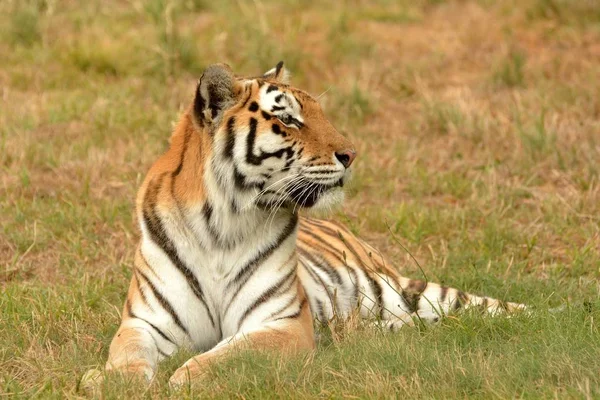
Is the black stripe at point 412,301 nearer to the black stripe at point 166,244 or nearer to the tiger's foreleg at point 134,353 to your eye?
the black stripe at point 166,244

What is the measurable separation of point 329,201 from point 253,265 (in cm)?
35

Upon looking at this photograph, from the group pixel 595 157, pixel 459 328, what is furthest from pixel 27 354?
pixel 595 157

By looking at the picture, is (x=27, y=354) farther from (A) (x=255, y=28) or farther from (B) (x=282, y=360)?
(A) (x=255, y=28)

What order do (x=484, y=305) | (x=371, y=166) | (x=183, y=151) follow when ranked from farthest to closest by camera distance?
(x=371, y=166) < (x=484, y=305) < (x=183, y=151)

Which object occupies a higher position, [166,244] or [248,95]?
[248,95]

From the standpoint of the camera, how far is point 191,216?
396 cm

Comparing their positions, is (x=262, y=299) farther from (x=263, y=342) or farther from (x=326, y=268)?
(x=326, y=268)

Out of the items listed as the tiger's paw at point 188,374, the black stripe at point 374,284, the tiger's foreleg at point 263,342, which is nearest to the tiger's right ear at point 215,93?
the tiger's foreleg at point 263,342

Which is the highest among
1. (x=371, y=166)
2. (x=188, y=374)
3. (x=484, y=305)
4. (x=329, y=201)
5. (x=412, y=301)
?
(x=329, y=201)

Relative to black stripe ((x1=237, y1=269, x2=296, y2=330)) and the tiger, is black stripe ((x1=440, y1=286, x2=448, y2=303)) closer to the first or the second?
the tiger

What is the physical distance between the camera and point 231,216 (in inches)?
155

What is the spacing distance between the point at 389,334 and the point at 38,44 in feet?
17.7

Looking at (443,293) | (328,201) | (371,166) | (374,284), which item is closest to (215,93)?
(328,201)

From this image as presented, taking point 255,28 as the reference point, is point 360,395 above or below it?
above
